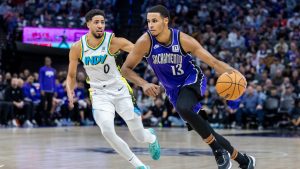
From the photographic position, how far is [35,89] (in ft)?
64.0

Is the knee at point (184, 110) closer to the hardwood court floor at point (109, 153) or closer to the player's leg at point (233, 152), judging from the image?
the player's leg at point (233, 152)

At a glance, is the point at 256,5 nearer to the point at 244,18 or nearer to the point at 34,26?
the point at 244,18

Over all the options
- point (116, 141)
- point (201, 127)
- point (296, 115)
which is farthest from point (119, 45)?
point (296, 115)

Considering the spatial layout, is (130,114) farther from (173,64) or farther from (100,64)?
(173,64)

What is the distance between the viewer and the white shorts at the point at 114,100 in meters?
7.62

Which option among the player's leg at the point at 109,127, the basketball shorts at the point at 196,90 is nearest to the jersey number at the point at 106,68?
the player's leg at the point at 109,127

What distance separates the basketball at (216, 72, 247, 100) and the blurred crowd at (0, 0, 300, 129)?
1198cm

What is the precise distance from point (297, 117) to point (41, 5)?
39.0 feet

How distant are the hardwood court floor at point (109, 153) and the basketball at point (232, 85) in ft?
5.42

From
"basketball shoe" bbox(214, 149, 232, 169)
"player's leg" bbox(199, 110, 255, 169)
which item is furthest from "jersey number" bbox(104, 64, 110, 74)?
"basketball shoe" bbox(214, 149, 232, 169)

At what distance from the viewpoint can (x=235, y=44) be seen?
873 inches

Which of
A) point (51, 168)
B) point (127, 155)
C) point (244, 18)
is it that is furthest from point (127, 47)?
point (244, 18)

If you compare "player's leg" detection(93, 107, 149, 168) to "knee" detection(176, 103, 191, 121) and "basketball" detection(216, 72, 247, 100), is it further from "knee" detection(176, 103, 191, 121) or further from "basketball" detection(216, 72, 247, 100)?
"basketball" detection(216, 72, 247, 100)

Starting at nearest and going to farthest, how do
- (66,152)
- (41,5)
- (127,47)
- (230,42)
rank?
(127,47) → (66,152) → (230,42) → (41,5)
